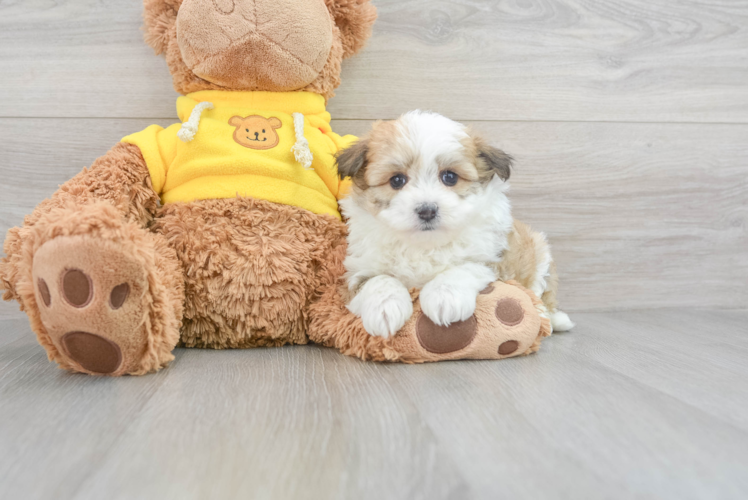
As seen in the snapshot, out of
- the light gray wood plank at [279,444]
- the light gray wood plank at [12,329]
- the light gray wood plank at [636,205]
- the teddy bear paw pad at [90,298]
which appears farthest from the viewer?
the light gray wood plank at [636,205]

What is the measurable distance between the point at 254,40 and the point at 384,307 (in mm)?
771

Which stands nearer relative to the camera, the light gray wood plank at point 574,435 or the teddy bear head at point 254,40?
the light gray wood plank at point 574,435

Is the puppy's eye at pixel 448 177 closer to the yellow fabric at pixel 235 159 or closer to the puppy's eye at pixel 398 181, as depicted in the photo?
the puppy's eye at pixel 398 181

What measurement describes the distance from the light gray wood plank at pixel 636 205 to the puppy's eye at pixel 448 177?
649 mm

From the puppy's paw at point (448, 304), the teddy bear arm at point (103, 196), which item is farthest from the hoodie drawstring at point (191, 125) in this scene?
the puppy's paw at point (448, 304)

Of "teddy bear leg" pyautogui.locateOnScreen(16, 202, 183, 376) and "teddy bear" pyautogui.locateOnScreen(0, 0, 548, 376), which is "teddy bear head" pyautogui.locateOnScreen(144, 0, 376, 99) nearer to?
"teddy bear" pyautogui.locateOnScreen(0, 0, 548, 376)

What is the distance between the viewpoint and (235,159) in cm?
141

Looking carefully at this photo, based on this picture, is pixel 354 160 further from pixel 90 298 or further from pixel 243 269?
pixel 90 298

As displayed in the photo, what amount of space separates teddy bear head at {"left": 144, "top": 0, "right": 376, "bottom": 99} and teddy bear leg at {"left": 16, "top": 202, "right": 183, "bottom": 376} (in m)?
0.53

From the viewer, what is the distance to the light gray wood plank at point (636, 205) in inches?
76.1

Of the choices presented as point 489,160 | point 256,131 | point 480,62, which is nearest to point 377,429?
point 489,160

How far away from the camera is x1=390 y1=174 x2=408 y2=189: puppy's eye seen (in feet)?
4.21

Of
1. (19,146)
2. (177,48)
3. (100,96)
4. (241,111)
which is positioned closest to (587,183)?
(241,111)

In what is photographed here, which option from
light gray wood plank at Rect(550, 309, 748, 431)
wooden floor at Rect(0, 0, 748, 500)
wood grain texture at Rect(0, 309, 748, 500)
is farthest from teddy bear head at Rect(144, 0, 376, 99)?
light gray wood plank at Rect(550, 309, 748, 431)
